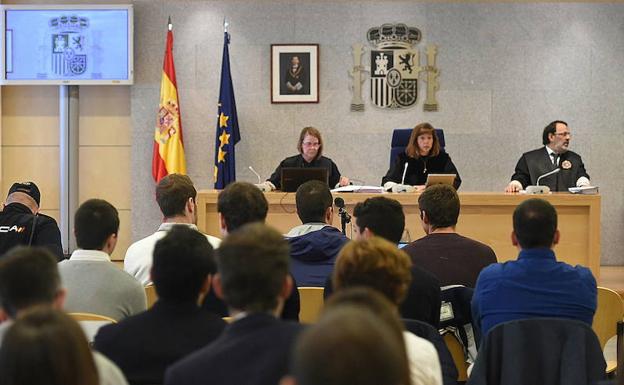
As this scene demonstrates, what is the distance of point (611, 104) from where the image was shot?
31.6 ft

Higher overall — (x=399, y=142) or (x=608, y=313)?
(x=399, y=142)

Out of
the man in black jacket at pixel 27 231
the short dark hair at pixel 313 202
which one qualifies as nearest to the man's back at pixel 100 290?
the short dark hair at pixel 313 202

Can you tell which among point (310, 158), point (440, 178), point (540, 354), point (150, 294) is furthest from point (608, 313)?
point (310, 158)

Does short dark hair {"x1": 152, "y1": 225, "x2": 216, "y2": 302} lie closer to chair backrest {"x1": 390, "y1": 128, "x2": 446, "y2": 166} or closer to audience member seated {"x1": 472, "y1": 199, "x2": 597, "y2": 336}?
audience member seated {"x1": 472, "y1": 199, "x2": 597, "y2": 336}

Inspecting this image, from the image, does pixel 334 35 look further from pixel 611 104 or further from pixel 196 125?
pixel 611 104

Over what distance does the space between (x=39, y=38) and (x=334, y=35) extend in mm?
2936

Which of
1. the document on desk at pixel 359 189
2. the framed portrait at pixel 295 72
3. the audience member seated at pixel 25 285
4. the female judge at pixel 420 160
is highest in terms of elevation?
the framed portrait at pixel 295 72

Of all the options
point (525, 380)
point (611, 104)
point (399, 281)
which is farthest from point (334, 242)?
point (611, 104)

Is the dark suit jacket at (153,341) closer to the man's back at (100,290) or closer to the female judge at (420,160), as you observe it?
the man's back at (100,290)

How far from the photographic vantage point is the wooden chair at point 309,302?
3756 mm

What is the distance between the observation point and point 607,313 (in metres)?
3.92

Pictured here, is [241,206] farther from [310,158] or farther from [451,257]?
[310,158]

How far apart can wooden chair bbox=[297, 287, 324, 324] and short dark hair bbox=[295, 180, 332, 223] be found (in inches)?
35.9

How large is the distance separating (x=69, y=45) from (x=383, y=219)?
6.28 m
